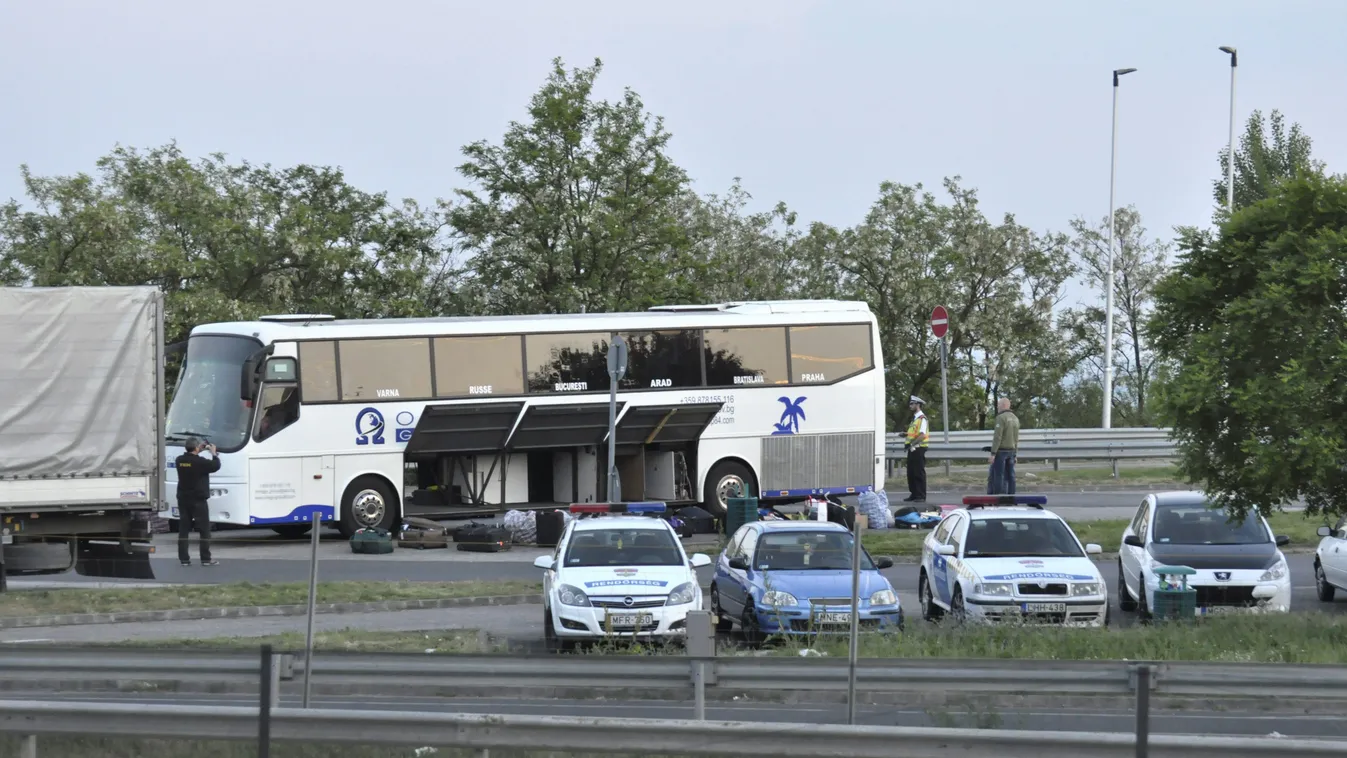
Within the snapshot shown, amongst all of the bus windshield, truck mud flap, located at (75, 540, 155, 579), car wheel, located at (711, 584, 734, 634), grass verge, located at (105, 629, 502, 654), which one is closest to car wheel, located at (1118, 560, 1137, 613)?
car wheel, located at (711, 584, 734, 634)

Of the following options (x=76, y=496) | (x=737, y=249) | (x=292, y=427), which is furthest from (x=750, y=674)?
(x=737, y=249)

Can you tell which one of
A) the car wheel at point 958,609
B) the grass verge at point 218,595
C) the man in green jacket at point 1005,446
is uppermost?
the man in green jacket at point 1005,446

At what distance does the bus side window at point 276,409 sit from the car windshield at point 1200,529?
1399 centimetres

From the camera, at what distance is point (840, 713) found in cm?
1063

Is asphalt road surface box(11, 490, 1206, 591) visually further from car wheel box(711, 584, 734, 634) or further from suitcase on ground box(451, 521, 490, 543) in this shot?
car wheel box(711, 584, 734, 634)

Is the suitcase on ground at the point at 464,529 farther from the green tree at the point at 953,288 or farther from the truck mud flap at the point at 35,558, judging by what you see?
the green tree at the point at 953,288

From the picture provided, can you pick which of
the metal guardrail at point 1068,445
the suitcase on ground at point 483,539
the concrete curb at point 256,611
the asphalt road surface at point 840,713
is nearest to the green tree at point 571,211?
the metal guardrail at point 1068,445

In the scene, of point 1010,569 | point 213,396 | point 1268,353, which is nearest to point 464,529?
point 213,396

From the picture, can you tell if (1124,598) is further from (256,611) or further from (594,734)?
(594,734)

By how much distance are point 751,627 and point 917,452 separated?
1392 centimetres

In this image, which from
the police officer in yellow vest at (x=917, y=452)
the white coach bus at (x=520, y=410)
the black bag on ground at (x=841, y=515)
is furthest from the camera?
the police officer in yellow vest at (x=917, y=452)

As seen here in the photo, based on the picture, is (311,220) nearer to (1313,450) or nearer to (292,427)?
(292,427)

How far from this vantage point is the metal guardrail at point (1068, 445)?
36.2m

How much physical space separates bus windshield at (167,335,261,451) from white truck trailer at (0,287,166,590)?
709 centimetres
